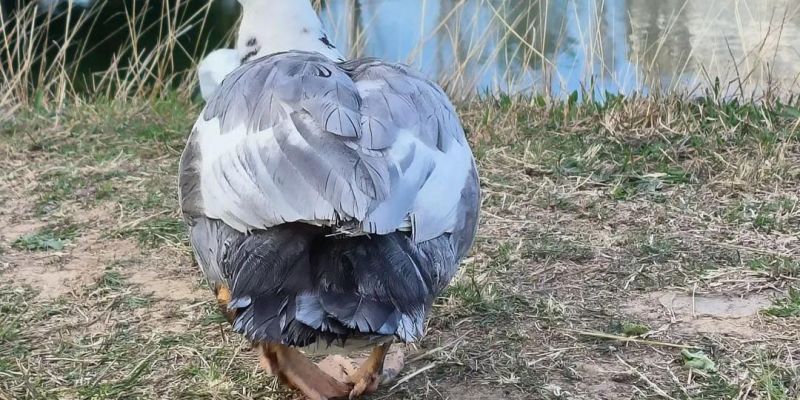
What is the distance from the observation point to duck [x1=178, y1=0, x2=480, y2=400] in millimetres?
2148

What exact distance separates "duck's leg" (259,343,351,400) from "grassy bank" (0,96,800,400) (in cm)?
12

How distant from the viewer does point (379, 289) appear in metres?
2.19

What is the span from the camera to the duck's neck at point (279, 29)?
3.69 m

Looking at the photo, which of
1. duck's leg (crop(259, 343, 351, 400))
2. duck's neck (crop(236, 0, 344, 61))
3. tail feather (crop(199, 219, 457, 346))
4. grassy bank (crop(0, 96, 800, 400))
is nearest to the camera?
tail feather (crop(199, 219, 457, 346))

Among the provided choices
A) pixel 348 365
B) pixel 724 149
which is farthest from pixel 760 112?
pixel 348 365

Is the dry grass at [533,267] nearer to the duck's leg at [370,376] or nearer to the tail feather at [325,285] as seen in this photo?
the duck's leg at [370,376]

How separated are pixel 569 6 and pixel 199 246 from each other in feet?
17.2

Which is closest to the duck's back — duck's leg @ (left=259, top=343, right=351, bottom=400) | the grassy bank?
duck's leg @ (left=259, top=343, right=351, bottom=400)

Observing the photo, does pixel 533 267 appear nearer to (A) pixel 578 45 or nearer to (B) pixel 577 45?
(A) pixel 578 45

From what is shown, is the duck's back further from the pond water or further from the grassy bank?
the pond water

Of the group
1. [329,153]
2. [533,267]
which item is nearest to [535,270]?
[533,267]

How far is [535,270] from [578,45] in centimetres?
369

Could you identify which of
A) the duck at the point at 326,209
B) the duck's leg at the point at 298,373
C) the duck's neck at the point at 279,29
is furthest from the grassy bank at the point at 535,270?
the duck's neck at the point at 279,29

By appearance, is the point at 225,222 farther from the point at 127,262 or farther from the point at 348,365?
the point at 127,262
